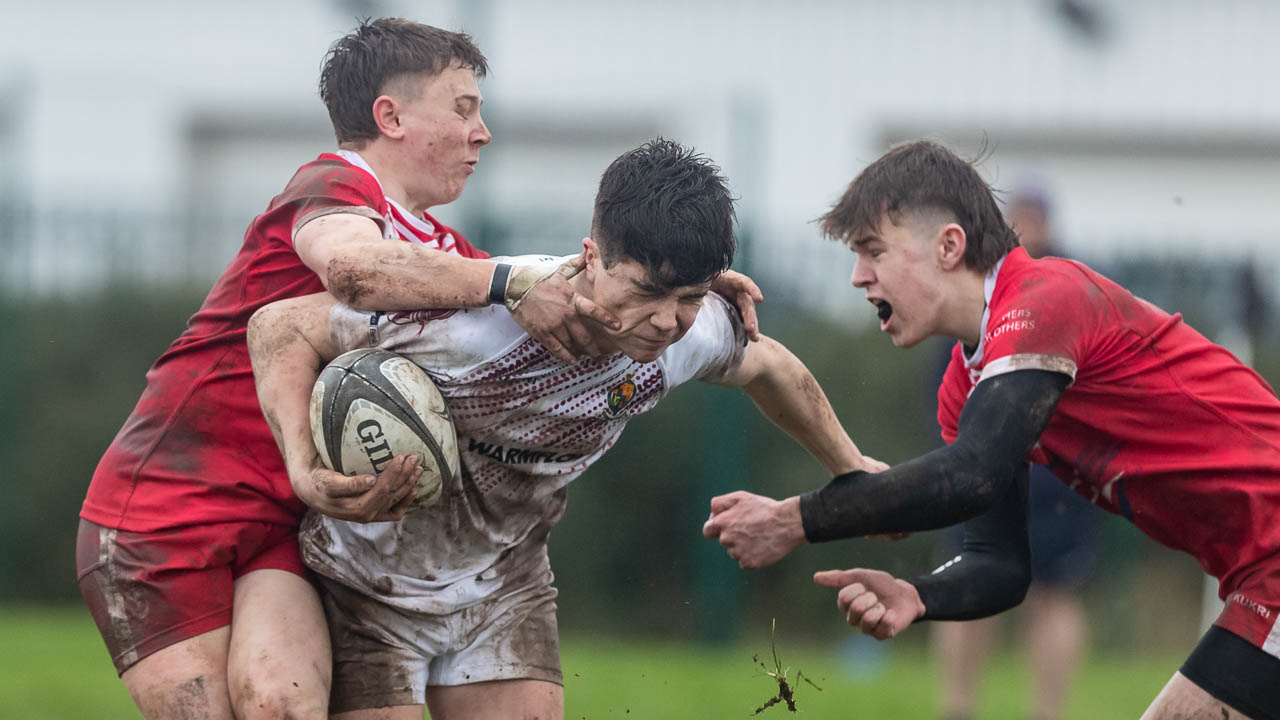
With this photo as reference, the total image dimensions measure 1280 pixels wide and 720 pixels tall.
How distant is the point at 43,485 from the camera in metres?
11.0

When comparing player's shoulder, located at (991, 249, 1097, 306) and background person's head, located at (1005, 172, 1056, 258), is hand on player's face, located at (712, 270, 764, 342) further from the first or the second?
background person's head, located at (1005, 172, 1056, 258)

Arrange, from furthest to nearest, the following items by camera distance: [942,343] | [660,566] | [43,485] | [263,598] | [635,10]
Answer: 1. [635,10]
2. [43,485]
3. [660,566]
4. [942,343]
5. [263,598]

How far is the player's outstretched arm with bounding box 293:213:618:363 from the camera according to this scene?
3.43m

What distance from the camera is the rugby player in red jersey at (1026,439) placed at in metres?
3.84

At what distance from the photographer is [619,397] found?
3.83 meters

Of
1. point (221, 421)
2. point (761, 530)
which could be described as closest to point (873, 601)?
point (761, 530)

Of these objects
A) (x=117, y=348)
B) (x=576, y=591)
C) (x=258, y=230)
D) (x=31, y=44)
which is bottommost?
(x=576, y=591)

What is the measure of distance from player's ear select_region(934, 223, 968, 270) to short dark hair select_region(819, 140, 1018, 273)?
1.1 inches

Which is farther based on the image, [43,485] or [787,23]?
[787,23]

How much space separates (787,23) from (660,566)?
8.99 m

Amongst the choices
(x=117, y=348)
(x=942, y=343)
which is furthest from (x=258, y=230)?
(x=117, y=348)

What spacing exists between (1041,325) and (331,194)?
1980 millimetres

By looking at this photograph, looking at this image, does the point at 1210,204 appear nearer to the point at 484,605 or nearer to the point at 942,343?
the point at 942,343

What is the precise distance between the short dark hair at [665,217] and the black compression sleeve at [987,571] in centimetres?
129
